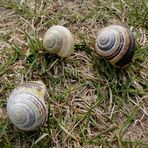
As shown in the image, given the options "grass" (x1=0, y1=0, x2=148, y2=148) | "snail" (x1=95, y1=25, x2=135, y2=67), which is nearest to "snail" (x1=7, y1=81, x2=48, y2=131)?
"grass" (x1=0, y1=0, x2=148, y2=148)

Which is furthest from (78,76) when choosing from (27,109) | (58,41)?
(27,109)

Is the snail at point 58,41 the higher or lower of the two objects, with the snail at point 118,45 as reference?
higher

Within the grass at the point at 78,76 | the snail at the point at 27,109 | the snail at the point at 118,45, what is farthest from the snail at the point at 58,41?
the snail at the point at 27,109

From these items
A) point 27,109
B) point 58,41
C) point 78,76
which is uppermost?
point 58,41

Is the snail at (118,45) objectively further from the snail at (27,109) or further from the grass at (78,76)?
the snail at (27,109)

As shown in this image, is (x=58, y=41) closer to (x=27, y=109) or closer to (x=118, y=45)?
(x=118, y=45)

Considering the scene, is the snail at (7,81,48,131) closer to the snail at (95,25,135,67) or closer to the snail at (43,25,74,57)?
the snail at (43,25,74,57)
